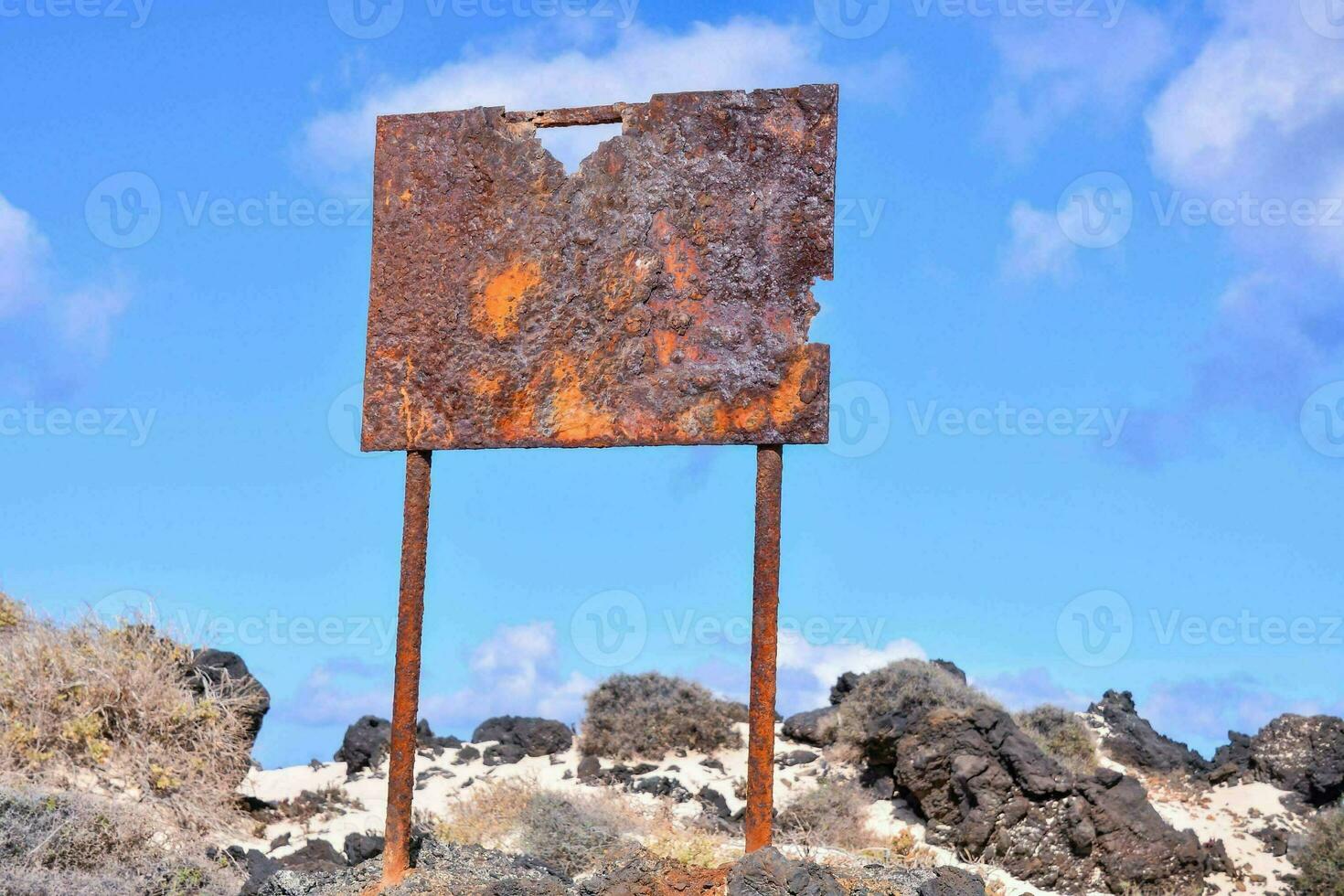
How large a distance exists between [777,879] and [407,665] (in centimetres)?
228

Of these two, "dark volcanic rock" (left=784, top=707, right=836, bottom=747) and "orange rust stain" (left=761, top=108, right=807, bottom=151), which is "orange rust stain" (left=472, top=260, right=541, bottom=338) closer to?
"orange rust stain" (left=761, top=108, right=807, bottom=151)

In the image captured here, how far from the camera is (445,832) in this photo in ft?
36.9

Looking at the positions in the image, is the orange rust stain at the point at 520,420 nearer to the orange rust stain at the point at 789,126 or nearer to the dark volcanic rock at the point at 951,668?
the orange rust stain at the point at 789,126

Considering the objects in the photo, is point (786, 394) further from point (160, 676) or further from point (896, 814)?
point (160, 676)

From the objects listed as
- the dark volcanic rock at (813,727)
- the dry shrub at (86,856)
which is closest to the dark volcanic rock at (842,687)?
the dark volcanic rock at (813,727)

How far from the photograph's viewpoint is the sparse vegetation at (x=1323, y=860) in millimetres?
12023

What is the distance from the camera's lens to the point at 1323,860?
483 inches

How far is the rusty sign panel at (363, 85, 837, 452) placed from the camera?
6207mm

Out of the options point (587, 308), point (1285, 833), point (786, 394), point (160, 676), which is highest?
point (587, 308)

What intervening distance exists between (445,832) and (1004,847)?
16.7ft

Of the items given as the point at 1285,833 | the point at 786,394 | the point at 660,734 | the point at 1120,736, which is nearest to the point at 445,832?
the point at 660,734

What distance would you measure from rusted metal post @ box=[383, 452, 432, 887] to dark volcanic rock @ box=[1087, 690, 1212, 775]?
1247cm

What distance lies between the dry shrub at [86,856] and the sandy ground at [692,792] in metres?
2.17

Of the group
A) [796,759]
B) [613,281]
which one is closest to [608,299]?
[613,281]
